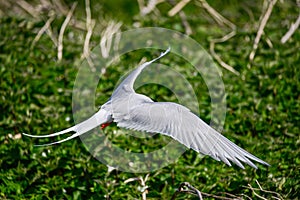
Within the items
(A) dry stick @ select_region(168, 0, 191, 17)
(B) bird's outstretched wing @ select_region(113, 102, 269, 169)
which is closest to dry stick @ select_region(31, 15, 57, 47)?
(A) dry stick @ select_region(168, 0, 191, 17)

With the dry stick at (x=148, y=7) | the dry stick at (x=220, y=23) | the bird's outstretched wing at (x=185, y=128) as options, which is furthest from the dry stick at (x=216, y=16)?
the bird's outstretched wing at (x=185, y=128)

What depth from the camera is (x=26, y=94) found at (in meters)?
3.44

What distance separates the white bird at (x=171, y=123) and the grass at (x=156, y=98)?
390 mm

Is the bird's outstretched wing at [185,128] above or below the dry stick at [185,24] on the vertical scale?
below

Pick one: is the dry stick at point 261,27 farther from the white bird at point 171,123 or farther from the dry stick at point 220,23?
the white bird at point 171,123

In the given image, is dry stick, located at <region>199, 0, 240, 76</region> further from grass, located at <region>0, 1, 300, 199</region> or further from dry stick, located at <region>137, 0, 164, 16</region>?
dry stick, located at <region>137, 0, 164, 16</region>

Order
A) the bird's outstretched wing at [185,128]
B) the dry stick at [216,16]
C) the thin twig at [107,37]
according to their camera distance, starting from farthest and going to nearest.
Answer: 1. the dry stick at [216,16]
2. the thin twig at [107,37]
3. the bird's outstretched wing at [185,128]

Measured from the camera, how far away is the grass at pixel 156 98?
271cm

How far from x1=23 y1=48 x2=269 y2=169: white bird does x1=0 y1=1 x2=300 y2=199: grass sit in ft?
1.28

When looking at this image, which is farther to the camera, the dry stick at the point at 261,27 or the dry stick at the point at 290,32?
the dry stick at the point at 290,32

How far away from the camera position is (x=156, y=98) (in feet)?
11.5

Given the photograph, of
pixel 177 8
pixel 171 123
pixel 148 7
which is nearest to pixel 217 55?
pixel 177 8

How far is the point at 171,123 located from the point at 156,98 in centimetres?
134

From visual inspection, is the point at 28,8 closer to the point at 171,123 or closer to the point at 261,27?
the point at 261,27
